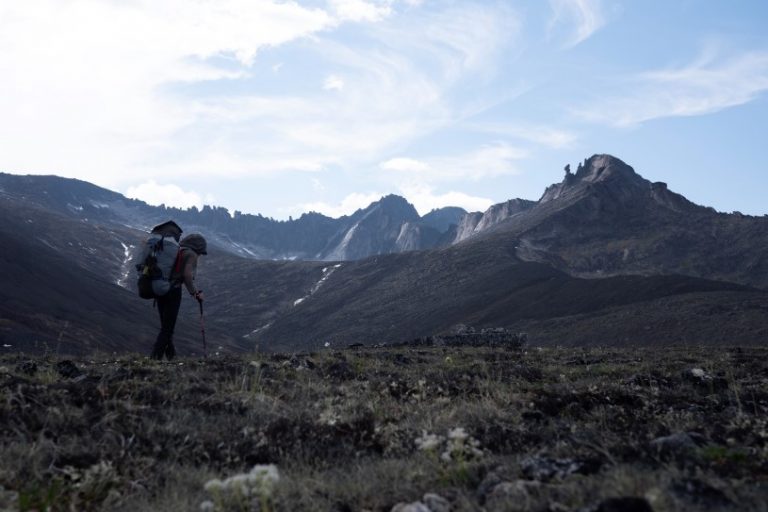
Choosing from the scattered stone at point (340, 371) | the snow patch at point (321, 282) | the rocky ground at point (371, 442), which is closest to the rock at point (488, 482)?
the rocky ground at point (371, 442)

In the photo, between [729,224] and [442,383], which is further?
[729,224]

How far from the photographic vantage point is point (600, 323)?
1939 inches

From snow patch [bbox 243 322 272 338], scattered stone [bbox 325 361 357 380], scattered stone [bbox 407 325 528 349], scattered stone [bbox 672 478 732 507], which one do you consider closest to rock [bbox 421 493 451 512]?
scattered stone [bbox 672 478 732 507]

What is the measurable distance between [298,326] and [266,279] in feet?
103

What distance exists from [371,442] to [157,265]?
19.5ft

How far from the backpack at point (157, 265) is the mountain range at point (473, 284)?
1007 inches

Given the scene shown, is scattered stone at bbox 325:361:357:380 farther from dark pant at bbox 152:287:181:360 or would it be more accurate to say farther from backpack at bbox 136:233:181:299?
backpack at bbox 136:233:181:299

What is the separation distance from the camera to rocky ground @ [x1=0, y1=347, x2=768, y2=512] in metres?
3.08

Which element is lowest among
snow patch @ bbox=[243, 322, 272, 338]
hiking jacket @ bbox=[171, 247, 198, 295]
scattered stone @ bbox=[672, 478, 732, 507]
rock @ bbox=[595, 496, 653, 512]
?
snow patch @ bbox=[243, 322, 272, 338]

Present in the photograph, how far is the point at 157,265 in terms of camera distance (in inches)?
374

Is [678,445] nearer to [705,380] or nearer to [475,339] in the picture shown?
[705,380]

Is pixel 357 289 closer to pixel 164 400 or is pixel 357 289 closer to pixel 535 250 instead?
pixel 535 250

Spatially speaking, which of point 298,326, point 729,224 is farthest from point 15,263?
point 729,224

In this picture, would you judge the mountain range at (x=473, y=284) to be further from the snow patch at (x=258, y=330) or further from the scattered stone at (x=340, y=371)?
the scattered stone at (x=340, y=371)
